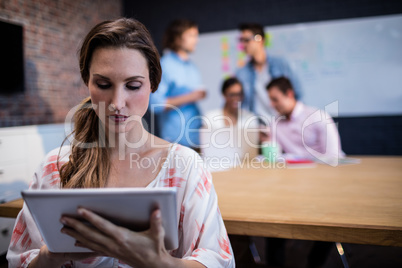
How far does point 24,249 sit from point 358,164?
216 cm

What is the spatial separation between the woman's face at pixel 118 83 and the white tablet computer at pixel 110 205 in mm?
381

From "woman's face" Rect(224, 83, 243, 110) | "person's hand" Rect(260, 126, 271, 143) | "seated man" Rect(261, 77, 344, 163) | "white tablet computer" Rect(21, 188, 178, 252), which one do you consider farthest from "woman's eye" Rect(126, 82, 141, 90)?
"woman's face" Rect(224, 83, 243, 110)

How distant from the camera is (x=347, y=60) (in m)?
4.52

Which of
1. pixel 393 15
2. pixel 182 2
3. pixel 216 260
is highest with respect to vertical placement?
pixel 182 2

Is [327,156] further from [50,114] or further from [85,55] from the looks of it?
[50,114]

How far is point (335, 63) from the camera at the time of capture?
4574 millimetres

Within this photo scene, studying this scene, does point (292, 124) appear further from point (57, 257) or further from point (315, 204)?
point (57, 257)

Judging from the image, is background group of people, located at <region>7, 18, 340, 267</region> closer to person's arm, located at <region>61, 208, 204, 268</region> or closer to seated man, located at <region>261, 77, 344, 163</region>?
person's arm, located at <region>61, 208, 204, 268</region>

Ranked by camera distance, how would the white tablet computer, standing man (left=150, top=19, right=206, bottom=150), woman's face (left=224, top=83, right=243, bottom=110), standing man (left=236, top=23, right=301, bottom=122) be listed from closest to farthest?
the white tablet computer
woman's face (left=224, top=83, right=243, bottom=110)
standing man (left=150, top=19, right=206, bottom=150)
standing man (left=236, top=23, right=301, bottom=122)

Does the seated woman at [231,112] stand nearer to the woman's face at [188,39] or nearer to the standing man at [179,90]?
the standing man at [179,90]

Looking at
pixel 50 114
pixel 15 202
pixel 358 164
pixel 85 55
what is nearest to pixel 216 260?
pixel 85 55

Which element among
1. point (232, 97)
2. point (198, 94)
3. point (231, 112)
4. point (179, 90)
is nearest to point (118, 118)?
point (231, 112)

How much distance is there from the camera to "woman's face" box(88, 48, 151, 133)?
108 cm

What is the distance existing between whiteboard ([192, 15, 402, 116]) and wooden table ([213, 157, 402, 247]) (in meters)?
2.42
